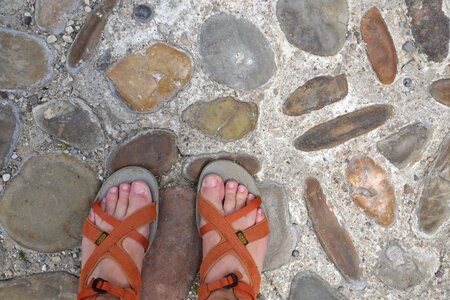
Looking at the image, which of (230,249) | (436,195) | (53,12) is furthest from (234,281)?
(53,12)

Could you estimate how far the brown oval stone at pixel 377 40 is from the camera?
151cm

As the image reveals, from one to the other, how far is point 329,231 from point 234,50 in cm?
63

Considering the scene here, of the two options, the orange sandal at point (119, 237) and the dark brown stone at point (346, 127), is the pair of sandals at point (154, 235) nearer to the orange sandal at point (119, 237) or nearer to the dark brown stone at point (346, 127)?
the orange sandal at point (119, 237)

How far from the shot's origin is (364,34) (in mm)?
1516

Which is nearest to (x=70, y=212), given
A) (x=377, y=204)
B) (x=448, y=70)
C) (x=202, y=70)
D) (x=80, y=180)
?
(x=80, y=180)

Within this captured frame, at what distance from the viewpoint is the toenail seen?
1.54m

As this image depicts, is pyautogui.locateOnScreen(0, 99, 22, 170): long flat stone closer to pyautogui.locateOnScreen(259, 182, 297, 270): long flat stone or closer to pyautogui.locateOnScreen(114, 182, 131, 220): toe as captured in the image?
pyautogui.locateOnScreen(114, 182, 131, 220): toe

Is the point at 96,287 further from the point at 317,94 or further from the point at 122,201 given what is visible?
the point at 317,94

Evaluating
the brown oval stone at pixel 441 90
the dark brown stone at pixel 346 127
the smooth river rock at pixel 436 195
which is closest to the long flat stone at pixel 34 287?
the dark brown stone at pixel 346 127

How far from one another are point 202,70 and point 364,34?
19.8 inches

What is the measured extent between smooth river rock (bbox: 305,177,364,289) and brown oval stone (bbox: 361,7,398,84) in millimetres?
412

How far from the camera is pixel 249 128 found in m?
1.54

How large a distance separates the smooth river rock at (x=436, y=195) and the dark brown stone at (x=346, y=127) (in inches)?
8.4

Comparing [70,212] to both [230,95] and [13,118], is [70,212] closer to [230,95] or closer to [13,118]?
[13,118]
